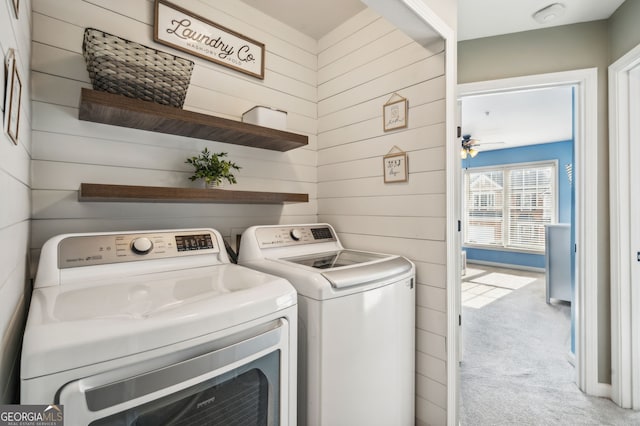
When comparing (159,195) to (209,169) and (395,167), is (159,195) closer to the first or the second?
(209,169)

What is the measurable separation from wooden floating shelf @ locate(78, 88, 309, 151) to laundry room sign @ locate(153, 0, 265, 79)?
466 millimetres

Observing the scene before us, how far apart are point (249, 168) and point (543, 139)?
614cm

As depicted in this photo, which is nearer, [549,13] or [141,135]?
[141,135]

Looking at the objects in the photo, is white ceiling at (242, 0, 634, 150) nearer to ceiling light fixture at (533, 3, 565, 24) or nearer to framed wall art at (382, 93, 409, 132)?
ceiling light fixture at (533, 3, 565, 24)

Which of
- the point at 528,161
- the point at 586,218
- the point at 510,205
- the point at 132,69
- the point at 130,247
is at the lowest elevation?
the point at 130,247

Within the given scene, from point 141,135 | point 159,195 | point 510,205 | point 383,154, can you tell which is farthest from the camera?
point 510,205

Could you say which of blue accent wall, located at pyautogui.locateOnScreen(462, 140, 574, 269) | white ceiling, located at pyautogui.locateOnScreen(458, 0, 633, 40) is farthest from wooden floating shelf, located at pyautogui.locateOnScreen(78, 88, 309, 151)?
blue accent wall, located at pyautogui.locateOnScreen(462, 140, 574, 269)

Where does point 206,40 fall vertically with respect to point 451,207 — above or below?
above

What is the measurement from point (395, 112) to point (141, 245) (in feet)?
4.79

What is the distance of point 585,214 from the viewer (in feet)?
6.93

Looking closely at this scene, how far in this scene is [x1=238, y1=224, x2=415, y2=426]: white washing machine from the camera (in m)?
1.20

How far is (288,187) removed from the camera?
2133 mm

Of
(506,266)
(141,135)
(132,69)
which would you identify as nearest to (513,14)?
(132,69)

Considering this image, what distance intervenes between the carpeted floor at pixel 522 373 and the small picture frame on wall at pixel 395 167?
1.48 meters
